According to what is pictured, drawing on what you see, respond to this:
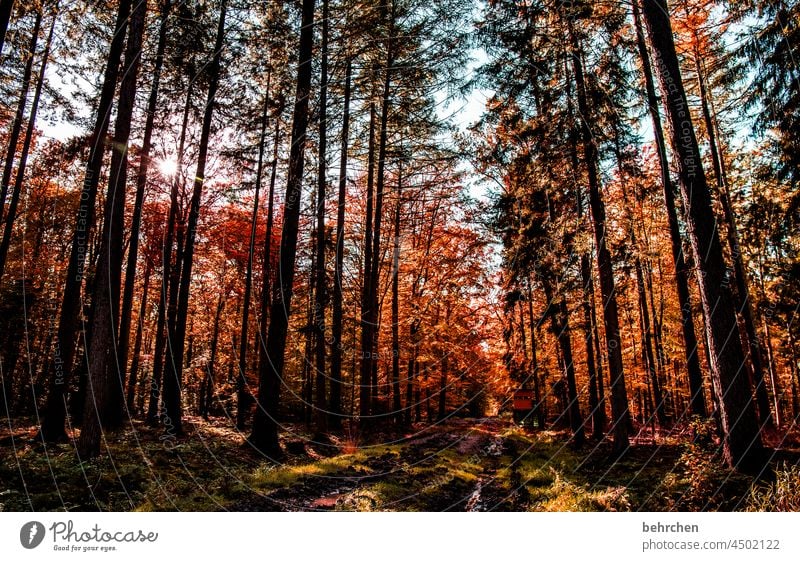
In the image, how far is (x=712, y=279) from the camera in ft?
26.1

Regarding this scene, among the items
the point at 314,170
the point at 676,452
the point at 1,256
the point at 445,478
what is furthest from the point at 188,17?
the point at 676,452

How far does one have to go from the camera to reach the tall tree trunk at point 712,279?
7.47 metres

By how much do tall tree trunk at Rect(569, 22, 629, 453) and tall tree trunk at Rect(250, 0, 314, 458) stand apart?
7372mm

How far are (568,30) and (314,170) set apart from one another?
30.8ft

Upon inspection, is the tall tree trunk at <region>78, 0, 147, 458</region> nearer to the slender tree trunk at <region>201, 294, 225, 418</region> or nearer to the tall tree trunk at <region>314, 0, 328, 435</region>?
the tall tree trunk at <region>314, 0, 328, 435</region>

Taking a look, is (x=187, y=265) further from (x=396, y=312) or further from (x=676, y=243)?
(x=676, y=243)

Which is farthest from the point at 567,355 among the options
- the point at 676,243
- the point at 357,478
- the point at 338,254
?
the point at 338,254

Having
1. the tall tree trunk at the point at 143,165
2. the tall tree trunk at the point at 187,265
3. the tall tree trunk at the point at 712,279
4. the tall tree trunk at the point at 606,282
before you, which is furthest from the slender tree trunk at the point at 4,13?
the tall tree trunk at the point at 606,282
